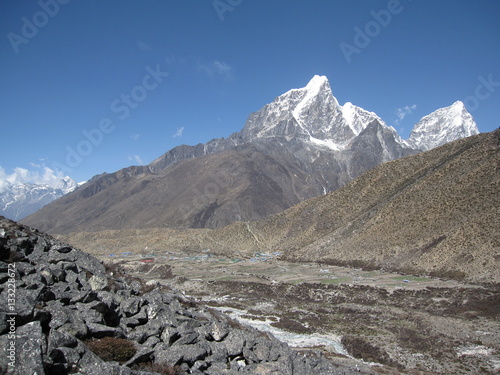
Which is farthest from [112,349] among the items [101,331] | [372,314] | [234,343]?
[372,314]

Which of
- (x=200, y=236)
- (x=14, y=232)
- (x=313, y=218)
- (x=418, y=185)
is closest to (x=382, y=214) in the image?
(x=418, y=185)

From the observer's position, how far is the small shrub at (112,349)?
433 inches

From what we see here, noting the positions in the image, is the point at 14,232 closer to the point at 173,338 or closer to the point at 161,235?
the point at 173,338

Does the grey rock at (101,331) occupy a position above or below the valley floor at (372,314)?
above

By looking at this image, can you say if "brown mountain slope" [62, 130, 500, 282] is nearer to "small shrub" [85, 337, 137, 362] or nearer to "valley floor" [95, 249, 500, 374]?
"valley floor" [95, 249, 500, 374]

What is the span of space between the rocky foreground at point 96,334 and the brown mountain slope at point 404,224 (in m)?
53.4

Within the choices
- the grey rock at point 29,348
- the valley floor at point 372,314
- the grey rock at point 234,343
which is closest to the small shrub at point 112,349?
the grey rock at point 29,348

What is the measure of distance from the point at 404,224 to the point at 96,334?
84477mm

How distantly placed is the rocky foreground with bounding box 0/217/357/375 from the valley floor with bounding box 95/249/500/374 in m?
11.6

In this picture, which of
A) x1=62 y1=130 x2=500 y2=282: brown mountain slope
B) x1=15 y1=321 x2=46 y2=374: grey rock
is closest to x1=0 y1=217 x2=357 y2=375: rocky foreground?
x1=15 y1=321 x2=46 y2=374: grey rock

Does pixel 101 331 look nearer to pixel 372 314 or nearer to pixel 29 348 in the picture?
pixel 29 348

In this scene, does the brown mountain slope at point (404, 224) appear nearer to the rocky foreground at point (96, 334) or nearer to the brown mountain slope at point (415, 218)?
the brown mountain slope at point (415, 218)

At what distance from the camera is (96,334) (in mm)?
12078

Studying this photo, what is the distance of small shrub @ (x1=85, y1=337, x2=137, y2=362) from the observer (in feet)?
36.1
